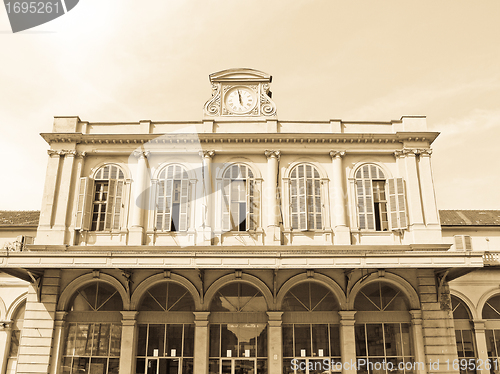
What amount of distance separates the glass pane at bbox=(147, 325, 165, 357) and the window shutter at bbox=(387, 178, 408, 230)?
992 centimetres

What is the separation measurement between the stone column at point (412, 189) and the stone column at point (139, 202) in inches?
419

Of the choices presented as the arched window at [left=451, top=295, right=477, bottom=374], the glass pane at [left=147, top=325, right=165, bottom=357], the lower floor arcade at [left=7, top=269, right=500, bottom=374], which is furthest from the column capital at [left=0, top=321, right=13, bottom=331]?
the arched window at [left=451, top=295, right=477, bottom=374]

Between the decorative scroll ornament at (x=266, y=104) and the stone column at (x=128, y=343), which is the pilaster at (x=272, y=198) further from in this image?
the stone column at (x=128, y=343)

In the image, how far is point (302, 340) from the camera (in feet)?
56.0

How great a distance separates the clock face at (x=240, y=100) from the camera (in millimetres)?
20141

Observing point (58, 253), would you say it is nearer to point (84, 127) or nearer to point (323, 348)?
point (84, 127)

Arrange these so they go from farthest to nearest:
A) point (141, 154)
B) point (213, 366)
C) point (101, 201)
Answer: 1. point (141, 154)
2. point (101, 201)
3. point (213, 366)

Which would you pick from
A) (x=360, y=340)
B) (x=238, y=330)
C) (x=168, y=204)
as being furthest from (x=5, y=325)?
(x=360, y=340)

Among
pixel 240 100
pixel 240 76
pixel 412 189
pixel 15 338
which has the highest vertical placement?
pixel 240 76

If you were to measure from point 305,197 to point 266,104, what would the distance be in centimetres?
470

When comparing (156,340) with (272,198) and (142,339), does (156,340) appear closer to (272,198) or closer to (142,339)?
(142,339)

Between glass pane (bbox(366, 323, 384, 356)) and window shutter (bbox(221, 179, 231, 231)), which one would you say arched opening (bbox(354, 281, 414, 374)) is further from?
window shutter (bbox(221, 179, 231, 231))

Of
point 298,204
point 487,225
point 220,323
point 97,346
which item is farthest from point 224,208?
point 487,225

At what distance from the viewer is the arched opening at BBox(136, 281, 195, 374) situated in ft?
55.4
